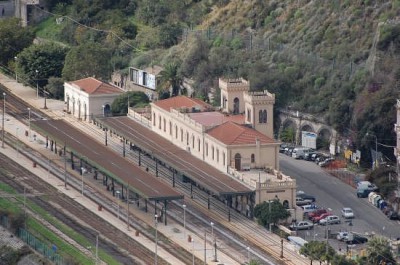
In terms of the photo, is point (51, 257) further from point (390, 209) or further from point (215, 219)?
point (390, 209)

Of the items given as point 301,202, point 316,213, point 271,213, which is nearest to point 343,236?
point 271,213

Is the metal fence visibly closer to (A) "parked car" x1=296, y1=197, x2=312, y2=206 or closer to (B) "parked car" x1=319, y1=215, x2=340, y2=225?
(B) "parked car" x1=319, y1=215, x2=340, y2=225

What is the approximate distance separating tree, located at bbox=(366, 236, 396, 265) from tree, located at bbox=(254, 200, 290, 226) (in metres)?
16.2

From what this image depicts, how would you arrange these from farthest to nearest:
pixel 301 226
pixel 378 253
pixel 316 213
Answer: pixel 316 213 < pixel 301 226 < pixel 378 253

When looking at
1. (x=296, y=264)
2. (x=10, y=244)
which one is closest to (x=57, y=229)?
(x=10, y=244)

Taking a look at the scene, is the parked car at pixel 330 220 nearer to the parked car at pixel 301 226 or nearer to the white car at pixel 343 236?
the parked car at pixel 301 226

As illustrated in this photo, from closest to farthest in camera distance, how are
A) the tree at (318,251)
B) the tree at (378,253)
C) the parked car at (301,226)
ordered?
the tree at (378,253), the tree at (318,251), the parked car at (301,226)

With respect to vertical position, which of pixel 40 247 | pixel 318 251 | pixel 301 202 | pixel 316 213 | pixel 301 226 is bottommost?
pixel 40 247

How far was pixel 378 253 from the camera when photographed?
175250 mm

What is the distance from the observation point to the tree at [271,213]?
191 m

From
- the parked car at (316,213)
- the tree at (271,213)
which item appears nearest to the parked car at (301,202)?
the parked car at (316,213)

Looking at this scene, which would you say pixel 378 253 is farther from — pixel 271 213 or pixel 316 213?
pixel 316 213

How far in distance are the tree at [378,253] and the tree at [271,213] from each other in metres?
16.2

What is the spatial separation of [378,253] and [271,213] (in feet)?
58.5
